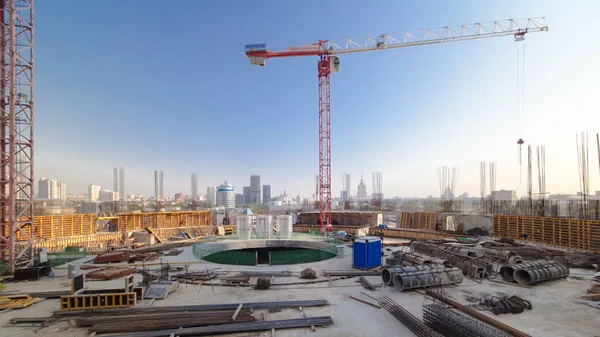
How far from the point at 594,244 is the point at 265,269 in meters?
19.4

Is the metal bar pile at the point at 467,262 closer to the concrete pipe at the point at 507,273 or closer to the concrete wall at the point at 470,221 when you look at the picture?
the concrete pipe at the point at 507,273

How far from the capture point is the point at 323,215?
108 ft

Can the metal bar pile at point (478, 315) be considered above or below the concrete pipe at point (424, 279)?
below

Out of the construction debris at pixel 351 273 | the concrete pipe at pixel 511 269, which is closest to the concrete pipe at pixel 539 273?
the concrete pipe at pixel 511 269

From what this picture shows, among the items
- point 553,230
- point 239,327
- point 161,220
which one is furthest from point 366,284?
point 161,220

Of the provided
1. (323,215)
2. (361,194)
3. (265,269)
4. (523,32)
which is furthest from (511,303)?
(361,194)

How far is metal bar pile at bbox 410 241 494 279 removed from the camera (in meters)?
12.4

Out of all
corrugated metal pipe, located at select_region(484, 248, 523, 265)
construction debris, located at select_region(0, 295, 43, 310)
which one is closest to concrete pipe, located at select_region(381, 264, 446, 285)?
corrugated metal pipe, located at select_region(484, 248, 523, 265)

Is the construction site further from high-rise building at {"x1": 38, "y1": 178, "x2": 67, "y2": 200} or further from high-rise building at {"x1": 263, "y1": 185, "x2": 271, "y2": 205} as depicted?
high-rise building at {"x1": 263, "y1": 185, "x2": 271, "y2": 205}

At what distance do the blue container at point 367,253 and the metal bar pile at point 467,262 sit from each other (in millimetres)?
3539

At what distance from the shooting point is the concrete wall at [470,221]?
23.9 meters

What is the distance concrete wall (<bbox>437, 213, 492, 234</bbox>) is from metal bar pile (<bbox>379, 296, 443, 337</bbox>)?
752 inches

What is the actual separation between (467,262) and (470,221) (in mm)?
14436

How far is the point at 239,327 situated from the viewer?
24.9 feet
